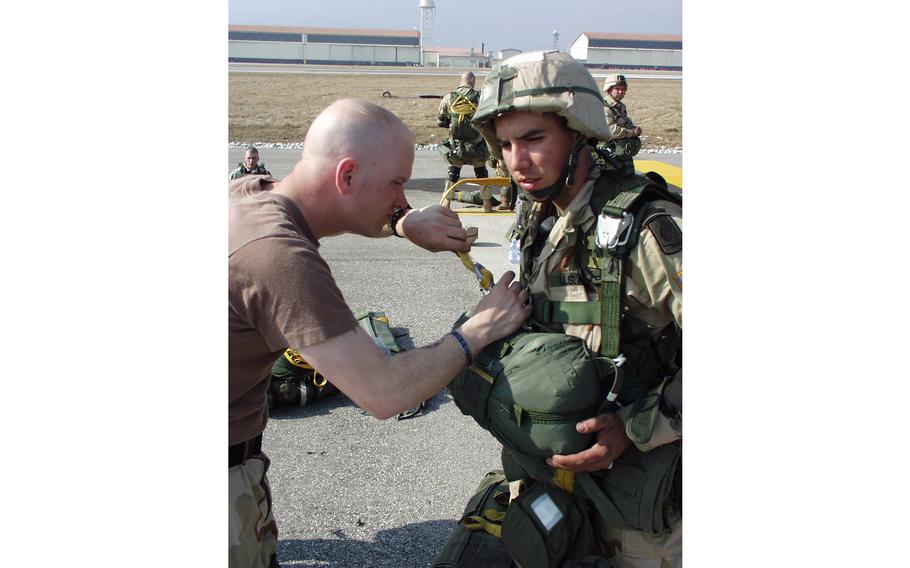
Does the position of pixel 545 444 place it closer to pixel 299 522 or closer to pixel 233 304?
pixel 233 304

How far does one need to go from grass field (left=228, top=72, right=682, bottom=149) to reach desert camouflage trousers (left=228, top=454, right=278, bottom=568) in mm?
17576

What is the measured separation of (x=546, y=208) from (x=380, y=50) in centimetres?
7609

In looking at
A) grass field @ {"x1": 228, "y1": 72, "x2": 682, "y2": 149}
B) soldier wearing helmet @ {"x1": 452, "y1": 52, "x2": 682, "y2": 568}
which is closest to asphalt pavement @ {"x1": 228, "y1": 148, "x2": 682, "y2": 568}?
soldier wearing helmet @ {"x1": 452, "y1": 52, "x2": 682, "y2": 568}

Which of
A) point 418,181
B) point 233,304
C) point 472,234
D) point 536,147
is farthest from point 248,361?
point 418,181

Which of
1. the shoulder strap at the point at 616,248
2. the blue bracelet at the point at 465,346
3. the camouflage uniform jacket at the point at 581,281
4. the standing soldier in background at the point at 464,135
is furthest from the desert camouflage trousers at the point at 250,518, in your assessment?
the standing soldier in background at the point at 464,135

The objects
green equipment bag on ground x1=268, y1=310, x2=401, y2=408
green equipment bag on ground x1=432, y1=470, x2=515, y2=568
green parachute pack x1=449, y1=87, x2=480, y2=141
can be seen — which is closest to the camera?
green equipment bag on ground x1=432, y1=470, x2=515, y2=568

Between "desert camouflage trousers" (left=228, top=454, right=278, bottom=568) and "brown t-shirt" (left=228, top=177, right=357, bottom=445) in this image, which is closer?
"brown t-shirt" (left=228, top=177, right=357, bottom=445)

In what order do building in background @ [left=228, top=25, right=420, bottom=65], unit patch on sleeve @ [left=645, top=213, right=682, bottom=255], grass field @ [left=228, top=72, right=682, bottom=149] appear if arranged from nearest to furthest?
1. unit patch on sleeve @ [left=645, top=213, right=682, bottom=255]
2. grass field @ [left=228, top=72, right=682, bottom=149]
3. building in background @ [left=228, top=25, right=420, bottom=65]

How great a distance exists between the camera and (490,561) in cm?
304

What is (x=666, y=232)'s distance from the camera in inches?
93.5

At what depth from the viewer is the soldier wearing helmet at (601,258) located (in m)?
2.43

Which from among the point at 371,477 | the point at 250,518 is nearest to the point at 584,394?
the point at 250,518

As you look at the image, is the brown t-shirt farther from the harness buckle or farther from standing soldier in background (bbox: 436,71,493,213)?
standing soldier in background (bbox: 436,71,493,213)

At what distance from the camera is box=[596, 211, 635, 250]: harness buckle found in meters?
2.41
